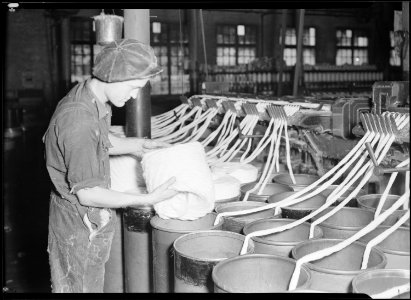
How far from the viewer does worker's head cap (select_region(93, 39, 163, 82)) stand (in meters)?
1.67

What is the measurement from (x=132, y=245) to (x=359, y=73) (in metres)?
10.9

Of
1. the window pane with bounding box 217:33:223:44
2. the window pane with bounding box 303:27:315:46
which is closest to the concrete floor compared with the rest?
the window pane with bounding box 217:33:223:44

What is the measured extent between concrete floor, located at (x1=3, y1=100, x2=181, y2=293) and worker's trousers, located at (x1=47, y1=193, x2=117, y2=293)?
24 cm

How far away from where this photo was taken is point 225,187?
7.54 ft

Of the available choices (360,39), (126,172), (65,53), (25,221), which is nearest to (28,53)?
(65,53)

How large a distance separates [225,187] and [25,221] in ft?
11.2

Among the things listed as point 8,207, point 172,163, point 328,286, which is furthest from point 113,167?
point 8,207

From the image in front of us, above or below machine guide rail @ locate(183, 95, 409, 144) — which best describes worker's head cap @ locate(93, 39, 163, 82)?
above

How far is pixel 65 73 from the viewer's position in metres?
11.8

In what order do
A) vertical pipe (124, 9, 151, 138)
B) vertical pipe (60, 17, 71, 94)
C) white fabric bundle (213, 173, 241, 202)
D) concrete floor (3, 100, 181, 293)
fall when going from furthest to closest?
1. vertical pipe (60, 17, 71, 94)
2. concrete floor (3, 100, 181, 293)
3. vertical pipe (124, 9, 151, 138)
4. white fabric bundle (213, 173, 241, 202)

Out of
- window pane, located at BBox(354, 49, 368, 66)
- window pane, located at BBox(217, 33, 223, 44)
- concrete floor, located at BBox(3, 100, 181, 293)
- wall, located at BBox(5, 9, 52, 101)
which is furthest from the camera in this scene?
window pane, located at BBox(354, 49, 368, 66)

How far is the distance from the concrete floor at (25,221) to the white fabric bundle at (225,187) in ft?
3.44

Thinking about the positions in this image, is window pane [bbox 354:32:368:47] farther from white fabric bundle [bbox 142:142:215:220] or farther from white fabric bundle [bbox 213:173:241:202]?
white fabric bundle [bbox 142:142:215:220]

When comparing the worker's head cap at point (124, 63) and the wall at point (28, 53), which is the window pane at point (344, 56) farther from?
the worker's head cap at point (124, 63)
